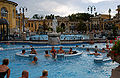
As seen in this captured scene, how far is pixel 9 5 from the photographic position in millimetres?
46062

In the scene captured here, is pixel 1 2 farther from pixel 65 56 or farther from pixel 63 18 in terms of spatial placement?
pixel 63 18

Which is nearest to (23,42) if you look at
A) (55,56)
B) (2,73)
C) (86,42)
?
(86,42)

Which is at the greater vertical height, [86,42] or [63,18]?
[63,18]

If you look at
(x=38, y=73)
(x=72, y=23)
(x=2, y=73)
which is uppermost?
(x=72, y=23)

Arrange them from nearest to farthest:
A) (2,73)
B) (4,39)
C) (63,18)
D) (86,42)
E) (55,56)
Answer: (2,73), (55,56), (86,42), (4,39), (63,18)

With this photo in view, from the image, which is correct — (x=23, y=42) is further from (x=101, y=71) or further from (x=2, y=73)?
(x=2, y=73)

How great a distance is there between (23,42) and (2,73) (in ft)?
68.8

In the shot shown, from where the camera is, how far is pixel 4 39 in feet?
87.0

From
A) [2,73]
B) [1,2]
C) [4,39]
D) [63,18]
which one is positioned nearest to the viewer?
[2,73]

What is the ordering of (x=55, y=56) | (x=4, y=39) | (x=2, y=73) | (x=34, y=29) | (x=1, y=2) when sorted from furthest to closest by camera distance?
(x=34, y=29) < (x=1, y=2) < (x=4, y=39) < (x=55, y=56) < (x=2, y=73)

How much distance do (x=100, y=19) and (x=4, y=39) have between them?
68791 millimetres

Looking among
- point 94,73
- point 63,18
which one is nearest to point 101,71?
point 94,73

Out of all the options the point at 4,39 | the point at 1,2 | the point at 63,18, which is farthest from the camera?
the point at 63,18

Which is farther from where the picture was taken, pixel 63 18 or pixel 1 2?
pixel 63 18
